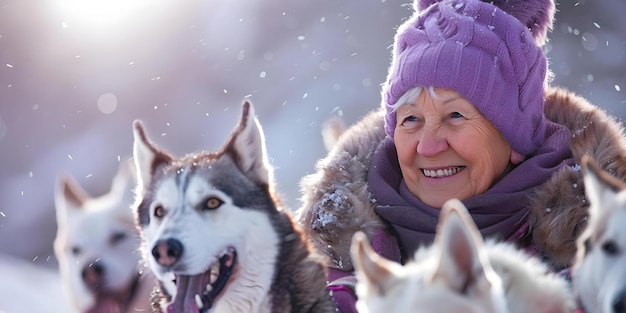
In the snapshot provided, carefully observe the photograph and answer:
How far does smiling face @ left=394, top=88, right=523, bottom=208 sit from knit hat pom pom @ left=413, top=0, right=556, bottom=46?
0.49 metres

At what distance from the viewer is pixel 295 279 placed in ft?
7.16

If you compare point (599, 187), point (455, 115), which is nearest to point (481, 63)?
point (455, 115)

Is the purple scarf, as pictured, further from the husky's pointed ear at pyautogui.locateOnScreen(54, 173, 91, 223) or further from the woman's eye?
the husky's pointed ear at pyautogui.locateOnScreen(54, 173, 91, 223)

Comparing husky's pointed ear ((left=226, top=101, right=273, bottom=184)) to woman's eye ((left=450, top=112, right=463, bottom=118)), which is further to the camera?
woman's eye ((left=450, top=112, right=463, bottom=118))

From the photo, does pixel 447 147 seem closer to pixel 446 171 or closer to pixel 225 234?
pixel 446 171

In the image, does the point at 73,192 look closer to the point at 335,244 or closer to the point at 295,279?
the point at 295,279

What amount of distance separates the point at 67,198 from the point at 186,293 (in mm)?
619

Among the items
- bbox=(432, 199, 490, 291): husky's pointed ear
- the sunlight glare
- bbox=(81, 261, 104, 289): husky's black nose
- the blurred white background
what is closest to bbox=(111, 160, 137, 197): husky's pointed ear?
bbox=(81, 261, 104, 289): husky's black nose

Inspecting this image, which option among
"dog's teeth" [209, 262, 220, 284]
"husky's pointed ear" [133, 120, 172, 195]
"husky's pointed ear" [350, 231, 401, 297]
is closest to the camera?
"husky's pointed ear" [350, 231, 401, 297]

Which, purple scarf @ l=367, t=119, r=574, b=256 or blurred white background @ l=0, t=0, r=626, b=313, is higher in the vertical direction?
purple scarf @ l=367, t=119, r=574, b=256

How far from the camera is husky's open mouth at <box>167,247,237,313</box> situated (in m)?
1.97

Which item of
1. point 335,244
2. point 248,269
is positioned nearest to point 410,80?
point 335,244

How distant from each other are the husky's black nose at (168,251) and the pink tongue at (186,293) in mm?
70

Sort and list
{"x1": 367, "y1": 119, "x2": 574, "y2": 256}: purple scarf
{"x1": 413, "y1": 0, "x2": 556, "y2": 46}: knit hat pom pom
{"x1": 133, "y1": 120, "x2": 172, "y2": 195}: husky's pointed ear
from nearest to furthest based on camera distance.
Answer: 1. {"x1": 133, "y1": 120, "x2": 172, "y2": 195}: husky's pointed ear
2. {"x1": 367, "y1": 119, "x2": 574, "y2": 256}: purple scarf
3. {"x1": 413, "y1": 0, "x2": 556, "y2": 46}: knit hat pom pom
